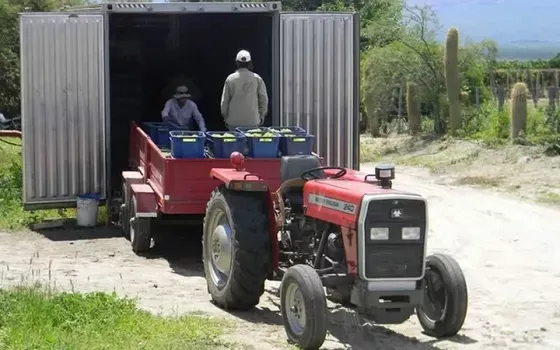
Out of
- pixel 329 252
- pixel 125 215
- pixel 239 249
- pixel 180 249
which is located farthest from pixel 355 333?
pixel 125 215

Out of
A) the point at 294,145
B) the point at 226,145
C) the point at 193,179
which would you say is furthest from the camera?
the point at 294,145

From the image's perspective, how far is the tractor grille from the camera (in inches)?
271

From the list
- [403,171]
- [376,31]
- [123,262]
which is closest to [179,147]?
[123,262]

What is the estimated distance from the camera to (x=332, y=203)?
725cm

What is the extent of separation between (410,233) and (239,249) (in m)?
1.65

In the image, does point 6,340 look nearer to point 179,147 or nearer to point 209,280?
point 209,280

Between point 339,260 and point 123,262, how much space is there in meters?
4.05

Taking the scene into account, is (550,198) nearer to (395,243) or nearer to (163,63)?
(163,63)

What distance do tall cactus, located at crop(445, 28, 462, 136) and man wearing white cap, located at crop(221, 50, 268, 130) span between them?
1301 cm

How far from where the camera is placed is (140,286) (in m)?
9.34

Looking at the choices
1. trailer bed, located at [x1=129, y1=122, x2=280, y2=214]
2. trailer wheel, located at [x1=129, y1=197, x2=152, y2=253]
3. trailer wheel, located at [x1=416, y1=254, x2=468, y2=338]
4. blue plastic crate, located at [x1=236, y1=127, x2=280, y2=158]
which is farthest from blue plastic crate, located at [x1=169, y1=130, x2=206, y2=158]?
trailer wheel, located at [x1=416, y1=254, x2=468, y2=338]

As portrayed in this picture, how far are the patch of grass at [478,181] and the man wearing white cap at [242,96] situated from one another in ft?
23.6

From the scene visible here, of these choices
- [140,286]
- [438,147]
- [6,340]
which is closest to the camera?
[6,340]

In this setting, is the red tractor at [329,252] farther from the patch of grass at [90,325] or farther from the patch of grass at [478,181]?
the patch of grass at [478,181]
